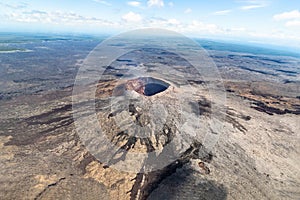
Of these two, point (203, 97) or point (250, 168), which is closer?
point (250, 168)

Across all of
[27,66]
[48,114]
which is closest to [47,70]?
[27,66]

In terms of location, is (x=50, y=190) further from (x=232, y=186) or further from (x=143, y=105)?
(x=143, y=105)

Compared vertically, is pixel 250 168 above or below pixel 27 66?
above

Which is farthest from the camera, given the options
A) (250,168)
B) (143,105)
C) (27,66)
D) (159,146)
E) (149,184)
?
(27,66)

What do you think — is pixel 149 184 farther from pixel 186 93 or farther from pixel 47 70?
pixel 47 70

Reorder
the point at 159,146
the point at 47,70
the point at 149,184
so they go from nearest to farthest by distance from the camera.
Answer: the point at 149,184, the point at 159,146, the point at 47,70

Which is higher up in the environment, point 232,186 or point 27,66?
point 232,186

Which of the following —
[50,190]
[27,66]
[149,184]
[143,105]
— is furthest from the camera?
[27,66]

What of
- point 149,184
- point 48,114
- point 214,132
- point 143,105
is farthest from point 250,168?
point 48,114

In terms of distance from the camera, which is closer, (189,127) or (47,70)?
(189,127)

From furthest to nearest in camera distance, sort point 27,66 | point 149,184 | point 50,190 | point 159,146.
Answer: point 27,66 < point 159,146 < point 149,184 < point 50,190
